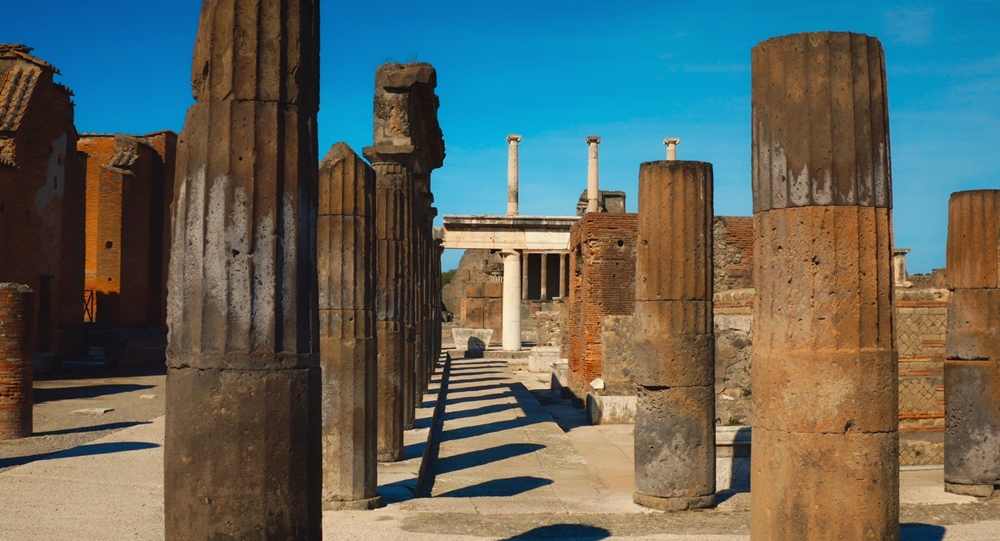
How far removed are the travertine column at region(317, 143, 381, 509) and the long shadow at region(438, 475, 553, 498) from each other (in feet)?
4.59

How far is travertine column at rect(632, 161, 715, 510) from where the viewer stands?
26.6ft

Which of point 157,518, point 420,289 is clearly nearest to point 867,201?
point 157,518

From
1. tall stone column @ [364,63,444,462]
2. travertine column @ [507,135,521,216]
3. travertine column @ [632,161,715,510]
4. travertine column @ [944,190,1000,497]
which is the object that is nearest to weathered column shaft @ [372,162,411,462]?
tall stone column @ [364,63,444,462]

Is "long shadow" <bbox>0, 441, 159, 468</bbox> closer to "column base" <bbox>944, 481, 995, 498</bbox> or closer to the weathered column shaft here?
the weathered column shaft

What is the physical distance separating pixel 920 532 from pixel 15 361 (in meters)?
11.2

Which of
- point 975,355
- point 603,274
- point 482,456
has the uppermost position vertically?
point 603,274

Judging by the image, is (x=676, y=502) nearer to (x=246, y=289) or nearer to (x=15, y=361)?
(x=246, y=289)

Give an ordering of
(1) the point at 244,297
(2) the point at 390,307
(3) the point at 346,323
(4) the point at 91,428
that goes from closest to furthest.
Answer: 1. (1) the point at 244,297
2. (3) the point at 346,323
3. (2) the point at 390,307
4. (4) the point at 91,428

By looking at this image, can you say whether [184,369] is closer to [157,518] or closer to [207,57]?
[207,57]

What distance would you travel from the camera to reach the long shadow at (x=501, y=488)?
893 cm

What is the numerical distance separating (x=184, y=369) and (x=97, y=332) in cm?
2258

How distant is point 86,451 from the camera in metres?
10.7

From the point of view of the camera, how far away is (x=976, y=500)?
836 cm

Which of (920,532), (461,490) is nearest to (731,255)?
(461,490)
